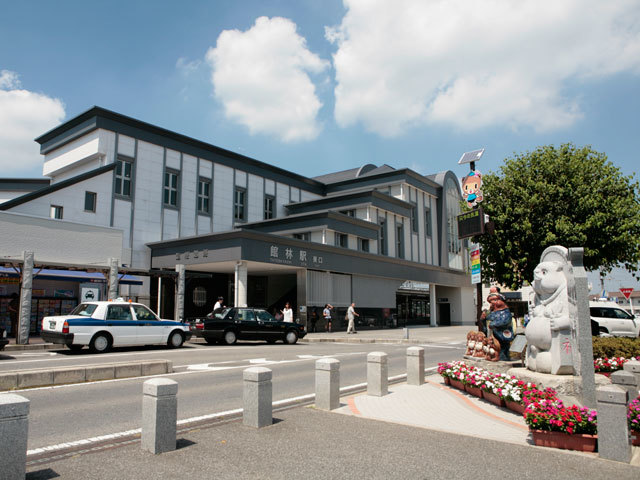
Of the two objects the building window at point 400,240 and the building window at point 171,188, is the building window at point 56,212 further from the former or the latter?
the building window at point 400,240

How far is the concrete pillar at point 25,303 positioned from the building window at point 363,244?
75.6 feet

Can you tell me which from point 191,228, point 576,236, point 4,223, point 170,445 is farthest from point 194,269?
point 170,445

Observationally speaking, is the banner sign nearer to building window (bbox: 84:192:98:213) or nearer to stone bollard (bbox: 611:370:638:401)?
stone bollard (bbox: 611:370:638:401)

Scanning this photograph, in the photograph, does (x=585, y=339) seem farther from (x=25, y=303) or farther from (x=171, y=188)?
(x=171, y=188)

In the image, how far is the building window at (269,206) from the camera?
40.1m

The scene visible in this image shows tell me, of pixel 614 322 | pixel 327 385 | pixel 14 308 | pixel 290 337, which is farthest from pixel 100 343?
pixel 614 322

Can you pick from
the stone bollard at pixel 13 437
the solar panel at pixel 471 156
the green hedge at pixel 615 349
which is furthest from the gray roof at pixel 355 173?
the stone bollard at pixel 13 437

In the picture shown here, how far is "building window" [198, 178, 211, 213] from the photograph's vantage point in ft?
114

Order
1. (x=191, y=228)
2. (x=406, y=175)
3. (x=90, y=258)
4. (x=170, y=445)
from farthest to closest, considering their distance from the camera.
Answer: (x=406, y=175) < (x=191, y=228) < (x=90, y=258) < (x=170, y=445)

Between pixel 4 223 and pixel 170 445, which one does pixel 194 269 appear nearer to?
pixel 4 223

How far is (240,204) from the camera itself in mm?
38000

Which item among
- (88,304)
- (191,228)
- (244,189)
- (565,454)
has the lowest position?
(565,454)

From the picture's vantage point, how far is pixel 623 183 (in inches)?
855

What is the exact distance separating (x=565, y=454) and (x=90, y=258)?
24.8 meters
